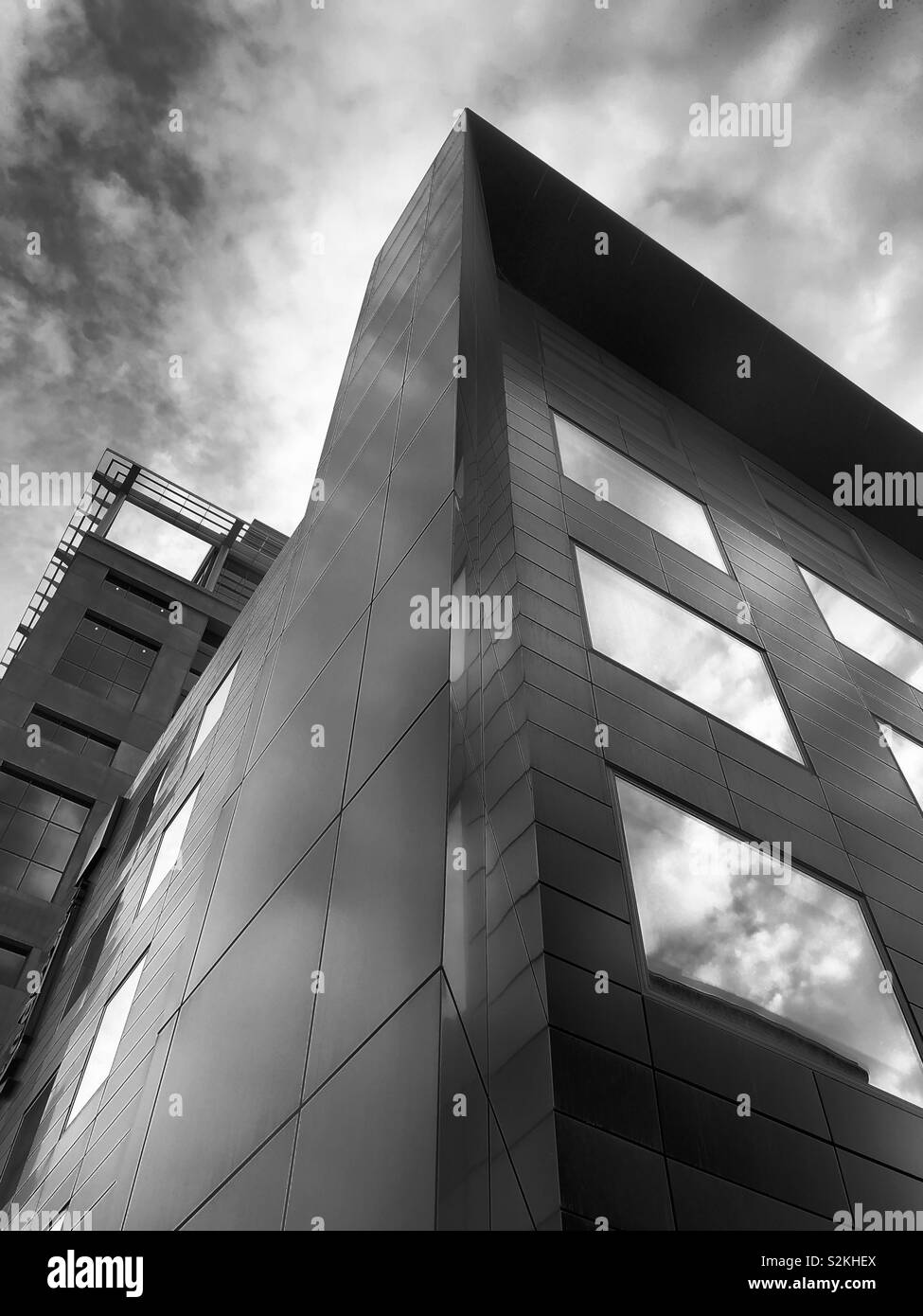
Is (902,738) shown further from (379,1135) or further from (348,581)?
(379,1135)

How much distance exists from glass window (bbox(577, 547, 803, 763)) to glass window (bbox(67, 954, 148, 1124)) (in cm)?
798

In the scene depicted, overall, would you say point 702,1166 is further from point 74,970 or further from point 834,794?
point 74,970

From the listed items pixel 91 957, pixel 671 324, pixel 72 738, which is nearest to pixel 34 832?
pixel 72 738

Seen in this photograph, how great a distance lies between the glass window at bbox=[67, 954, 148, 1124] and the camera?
1291cm

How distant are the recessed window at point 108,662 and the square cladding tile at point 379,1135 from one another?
34096 millimetres

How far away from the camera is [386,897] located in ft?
18.1

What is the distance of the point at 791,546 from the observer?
18.8 m

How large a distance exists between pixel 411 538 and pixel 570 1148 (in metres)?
4.65

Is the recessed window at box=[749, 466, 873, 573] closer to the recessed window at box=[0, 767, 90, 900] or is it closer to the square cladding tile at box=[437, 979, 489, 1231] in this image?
the square cladding tile at box=[437, 979, 489, 1231]

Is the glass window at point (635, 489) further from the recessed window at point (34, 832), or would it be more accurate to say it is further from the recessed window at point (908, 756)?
the recessed window at point (34, 832)

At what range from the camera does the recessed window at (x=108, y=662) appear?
37.4 m
